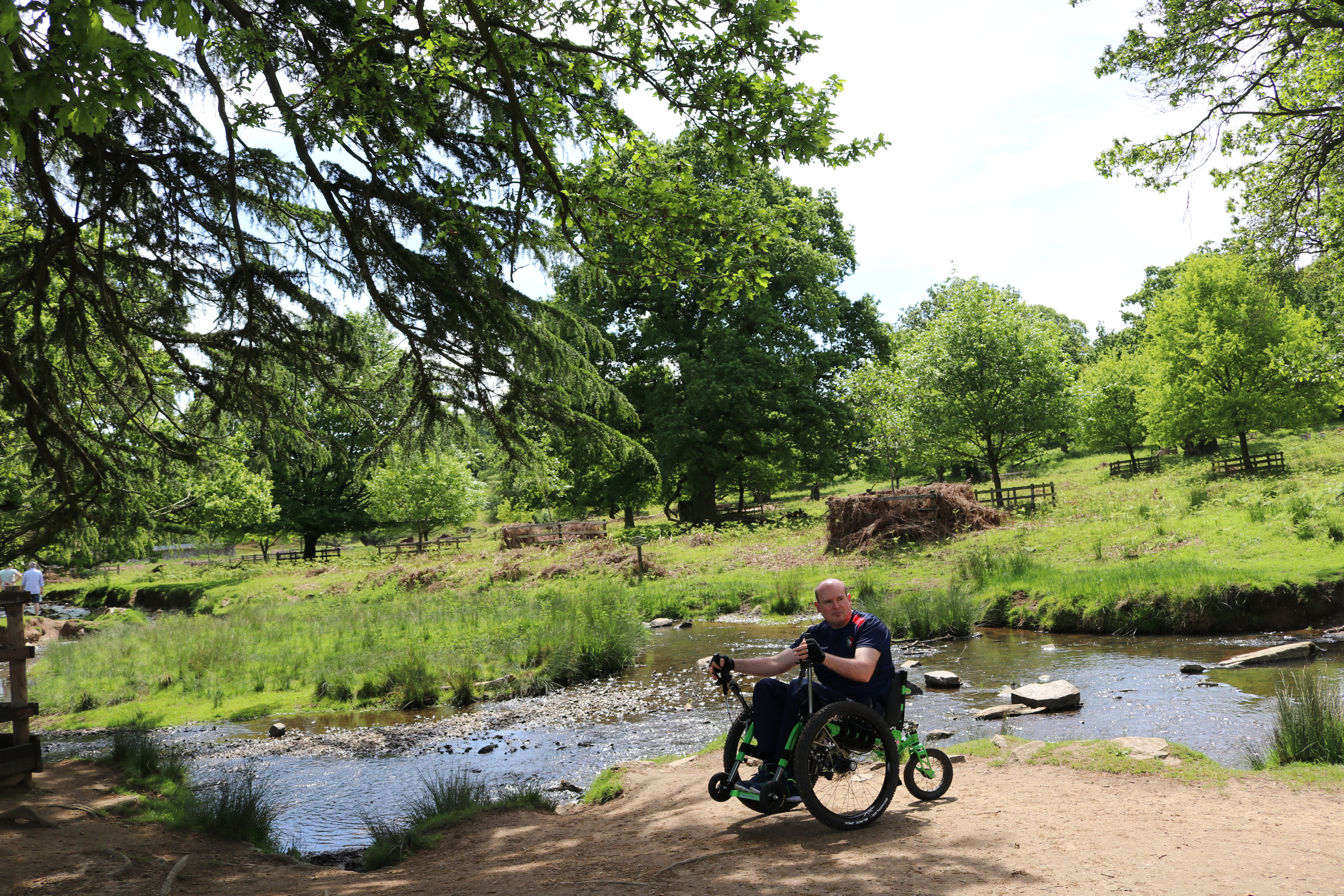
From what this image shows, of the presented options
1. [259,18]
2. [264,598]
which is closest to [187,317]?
[259,18]

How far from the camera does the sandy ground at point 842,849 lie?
13.1 feet

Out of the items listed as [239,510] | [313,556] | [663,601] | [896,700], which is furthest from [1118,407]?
[896,700]

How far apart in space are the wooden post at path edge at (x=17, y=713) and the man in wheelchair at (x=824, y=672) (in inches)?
239

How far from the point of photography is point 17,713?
7199mm

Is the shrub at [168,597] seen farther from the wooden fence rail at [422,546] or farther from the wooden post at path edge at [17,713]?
the wooden post at path edge at [17,713]

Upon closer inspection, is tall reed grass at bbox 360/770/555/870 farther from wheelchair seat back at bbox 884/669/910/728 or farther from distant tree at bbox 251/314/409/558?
wheelchair seat back at bbox 884/669/910/728

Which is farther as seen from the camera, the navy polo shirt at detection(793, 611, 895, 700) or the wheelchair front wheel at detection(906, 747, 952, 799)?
the wheelchair front wheel at detection(906, 747, 952, 799)

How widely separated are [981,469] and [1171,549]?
33878 mm

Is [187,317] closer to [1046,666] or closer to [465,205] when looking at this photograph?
[465,205]

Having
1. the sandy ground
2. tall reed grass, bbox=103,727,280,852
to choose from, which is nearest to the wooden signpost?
tall reed grass, bbox=103,727,280,852

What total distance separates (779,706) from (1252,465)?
3211 centimetres

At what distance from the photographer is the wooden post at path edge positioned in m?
6.95

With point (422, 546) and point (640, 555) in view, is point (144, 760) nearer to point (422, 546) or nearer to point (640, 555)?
point (640, 555)

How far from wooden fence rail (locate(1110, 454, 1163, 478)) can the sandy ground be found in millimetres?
37100
